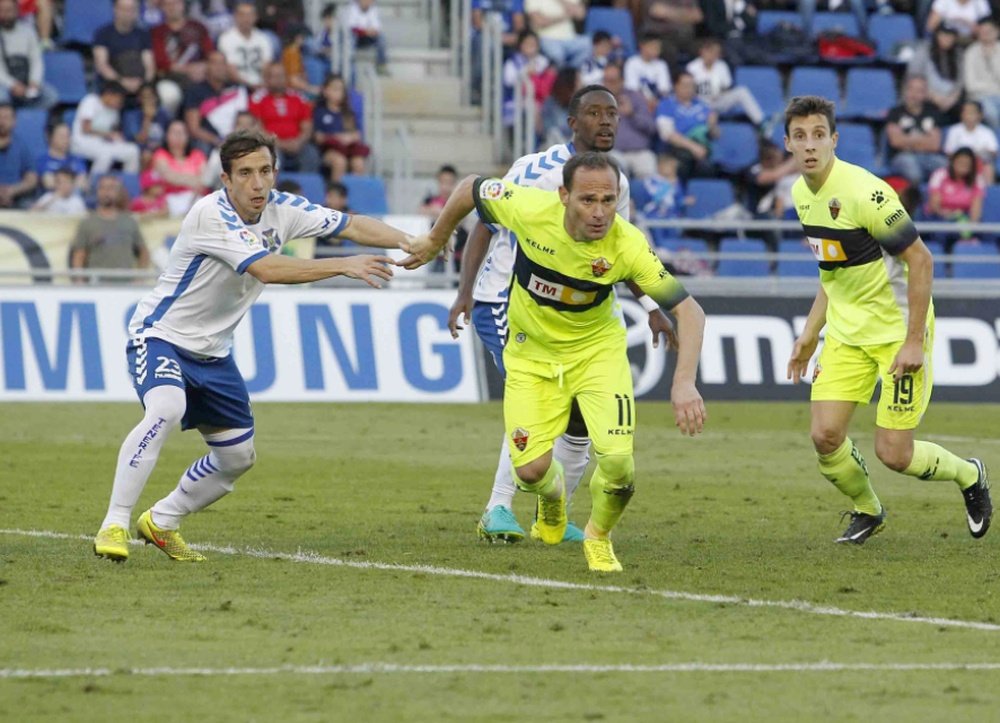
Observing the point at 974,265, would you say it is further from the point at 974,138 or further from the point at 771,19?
the point at 771,19

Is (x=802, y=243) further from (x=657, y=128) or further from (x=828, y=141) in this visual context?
(x=828, y=141)

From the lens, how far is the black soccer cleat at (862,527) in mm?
9703

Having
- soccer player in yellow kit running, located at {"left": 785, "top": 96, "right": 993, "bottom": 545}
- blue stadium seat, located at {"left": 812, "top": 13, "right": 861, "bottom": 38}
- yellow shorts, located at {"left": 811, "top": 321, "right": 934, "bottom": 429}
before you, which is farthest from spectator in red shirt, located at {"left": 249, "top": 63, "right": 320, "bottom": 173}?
yellow shorts, located at {"left": 811, "top": 321, "right": 934, "bottom": 429}

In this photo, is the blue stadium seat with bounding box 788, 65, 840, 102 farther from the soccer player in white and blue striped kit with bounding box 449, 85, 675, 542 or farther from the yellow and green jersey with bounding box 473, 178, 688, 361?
the yellow and green jersey with bounding box 473, 178, 688, 361

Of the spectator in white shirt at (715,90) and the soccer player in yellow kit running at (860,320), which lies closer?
the soccer player in yellow kit running at (860,320)

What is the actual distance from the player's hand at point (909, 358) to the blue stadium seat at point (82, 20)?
51.8 feet

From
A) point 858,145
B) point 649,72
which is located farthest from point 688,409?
point 858,145

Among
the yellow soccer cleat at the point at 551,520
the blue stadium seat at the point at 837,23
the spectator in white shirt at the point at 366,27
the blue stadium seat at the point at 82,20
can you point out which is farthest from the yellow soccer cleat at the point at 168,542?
the blue stadium seat at the point at 837,23

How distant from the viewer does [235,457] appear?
9031mm

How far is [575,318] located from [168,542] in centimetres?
220

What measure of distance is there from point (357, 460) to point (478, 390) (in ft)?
16.1

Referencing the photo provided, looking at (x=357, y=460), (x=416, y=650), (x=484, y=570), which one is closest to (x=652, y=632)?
(x=416, y=650)

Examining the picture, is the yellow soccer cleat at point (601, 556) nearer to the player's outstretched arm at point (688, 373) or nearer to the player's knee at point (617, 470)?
the player's knee at point (617, 470)

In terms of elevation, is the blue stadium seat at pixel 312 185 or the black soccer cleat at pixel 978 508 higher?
the black soccer cleat at pixel 978 508
